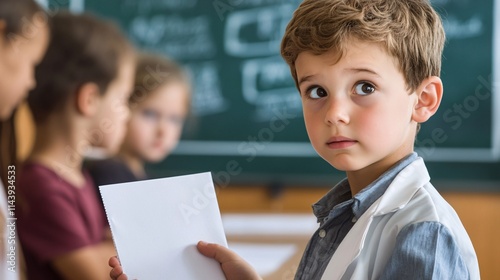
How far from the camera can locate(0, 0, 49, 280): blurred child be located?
2447 millimetres

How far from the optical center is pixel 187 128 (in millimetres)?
3223

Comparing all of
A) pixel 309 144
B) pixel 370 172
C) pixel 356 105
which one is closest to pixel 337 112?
pixel 356 105

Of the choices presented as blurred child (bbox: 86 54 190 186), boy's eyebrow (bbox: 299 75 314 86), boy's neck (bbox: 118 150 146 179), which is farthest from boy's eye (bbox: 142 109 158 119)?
boy's eyebrow (bbox: 299 75 314 86)

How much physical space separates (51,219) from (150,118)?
2.72 feet

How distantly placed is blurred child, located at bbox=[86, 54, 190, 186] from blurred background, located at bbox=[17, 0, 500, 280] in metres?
0.08

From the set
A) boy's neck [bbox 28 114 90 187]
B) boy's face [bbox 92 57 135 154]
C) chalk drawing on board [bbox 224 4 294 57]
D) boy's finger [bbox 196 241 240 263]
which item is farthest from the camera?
chalk drawing on board [bbox 224 4 294 57]

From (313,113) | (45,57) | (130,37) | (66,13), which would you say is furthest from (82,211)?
(313,113)

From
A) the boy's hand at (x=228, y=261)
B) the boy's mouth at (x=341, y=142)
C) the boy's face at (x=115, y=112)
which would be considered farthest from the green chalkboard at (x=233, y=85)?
the boy's mouth at (x=341, y=142)

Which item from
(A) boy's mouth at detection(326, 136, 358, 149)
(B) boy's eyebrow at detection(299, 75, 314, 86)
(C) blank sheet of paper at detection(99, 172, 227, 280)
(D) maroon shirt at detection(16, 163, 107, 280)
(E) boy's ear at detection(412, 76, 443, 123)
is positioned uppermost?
(B) boy's eyebrow at detection(299, 75, 314, 86)

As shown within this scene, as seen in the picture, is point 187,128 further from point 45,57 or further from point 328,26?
point 328,26

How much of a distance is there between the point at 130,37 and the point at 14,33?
751mm

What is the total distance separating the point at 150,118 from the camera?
9.59ft

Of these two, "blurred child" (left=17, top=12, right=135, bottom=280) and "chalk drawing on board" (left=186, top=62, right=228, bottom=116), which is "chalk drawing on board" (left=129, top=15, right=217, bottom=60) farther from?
"blurred child" (left=17, top=12, right=135, bottom=280)

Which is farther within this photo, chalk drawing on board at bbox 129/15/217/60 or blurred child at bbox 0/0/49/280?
chalk drawing on board at bbox 129/15/217/60
